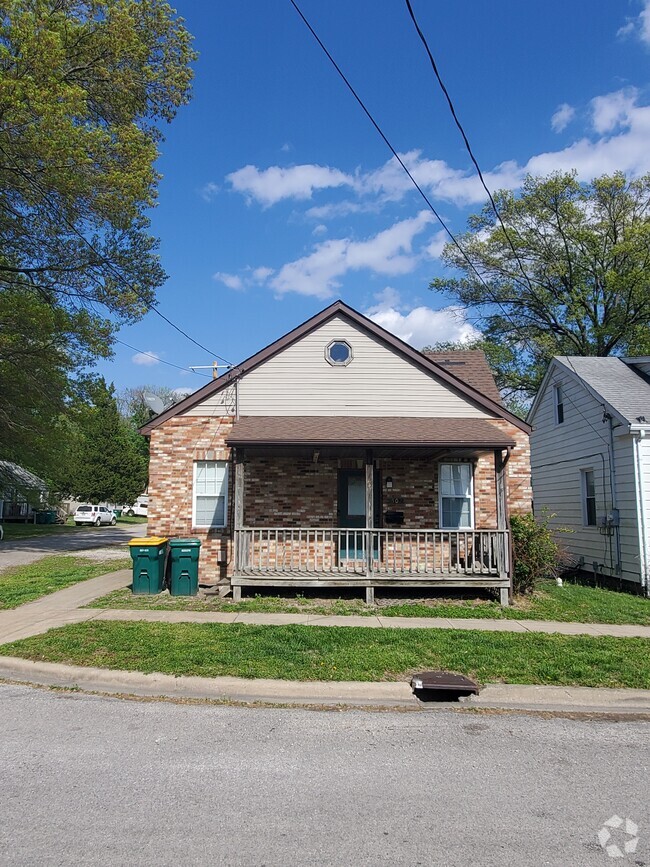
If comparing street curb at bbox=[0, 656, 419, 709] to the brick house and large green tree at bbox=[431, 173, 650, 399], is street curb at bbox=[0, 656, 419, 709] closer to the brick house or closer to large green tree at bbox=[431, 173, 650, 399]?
the brick house

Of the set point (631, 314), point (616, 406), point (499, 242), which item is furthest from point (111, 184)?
point (631, 314)

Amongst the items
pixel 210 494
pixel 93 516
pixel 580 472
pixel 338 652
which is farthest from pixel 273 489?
pixel 93 516

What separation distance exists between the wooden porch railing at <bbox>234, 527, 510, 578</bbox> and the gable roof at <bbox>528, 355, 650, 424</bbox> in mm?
4581

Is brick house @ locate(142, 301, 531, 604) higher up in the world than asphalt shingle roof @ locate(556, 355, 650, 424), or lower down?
lower down

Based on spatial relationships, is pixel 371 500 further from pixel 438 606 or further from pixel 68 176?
pixel 68 176

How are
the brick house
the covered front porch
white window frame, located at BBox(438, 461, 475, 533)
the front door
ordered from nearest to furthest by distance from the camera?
1. the covered front porch
2. the brick house
3. the front door
4. white window frame, located at BBox(438, 461, 475, 533)

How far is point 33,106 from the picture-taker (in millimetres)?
14625

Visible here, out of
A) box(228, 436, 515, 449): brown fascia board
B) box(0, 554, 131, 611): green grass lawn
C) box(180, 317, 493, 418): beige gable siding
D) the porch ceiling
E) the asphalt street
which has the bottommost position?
the asphalt street

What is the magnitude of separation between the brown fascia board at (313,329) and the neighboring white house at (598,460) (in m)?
2.49

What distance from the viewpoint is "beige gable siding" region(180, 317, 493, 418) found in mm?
13641

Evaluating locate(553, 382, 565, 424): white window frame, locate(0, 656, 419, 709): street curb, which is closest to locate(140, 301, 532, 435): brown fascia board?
locate(553, 382, 565, 424): white window frame

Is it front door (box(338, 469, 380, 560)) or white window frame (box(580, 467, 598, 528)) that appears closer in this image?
front door (box(338, 469, 380, 560))

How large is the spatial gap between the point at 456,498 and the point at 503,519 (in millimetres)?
1585

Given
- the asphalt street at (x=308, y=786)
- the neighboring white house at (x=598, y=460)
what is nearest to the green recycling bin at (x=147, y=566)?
the asphalt street at (x=308, y=786)
